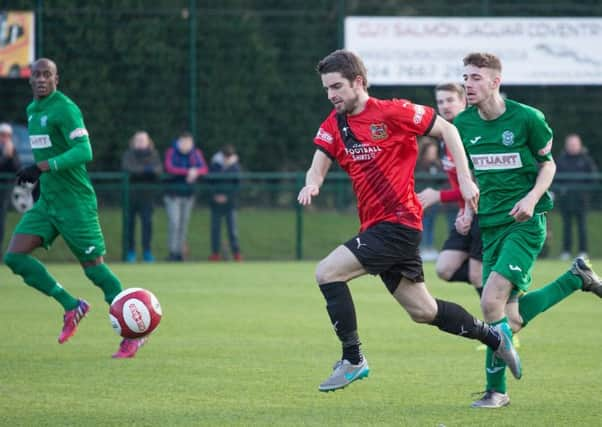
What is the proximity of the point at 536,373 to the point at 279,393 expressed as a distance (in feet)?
6.22

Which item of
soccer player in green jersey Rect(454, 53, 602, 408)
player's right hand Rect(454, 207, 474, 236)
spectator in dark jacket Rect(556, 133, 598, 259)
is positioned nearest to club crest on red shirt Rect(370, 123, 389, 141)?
soccer player in green jersey Rect(454, 53, 602, 408)

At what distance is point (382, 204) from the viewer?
6.61m

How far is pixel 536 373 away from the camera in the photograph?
25.7ft

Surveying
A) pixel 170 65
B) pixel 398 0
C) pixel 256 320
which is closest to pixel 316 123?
pixel 170 65

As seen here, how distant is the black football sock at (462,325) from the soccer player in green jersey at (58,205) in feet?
10.9

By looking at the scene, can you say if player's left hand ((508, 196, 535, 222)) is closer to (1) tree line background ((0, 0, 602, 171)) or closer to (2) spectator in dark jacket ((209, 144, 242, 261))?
(2) spectator in dark jacket ((209, 144, 242, 261))

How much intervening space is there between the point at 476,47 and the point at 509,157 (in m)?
15.3

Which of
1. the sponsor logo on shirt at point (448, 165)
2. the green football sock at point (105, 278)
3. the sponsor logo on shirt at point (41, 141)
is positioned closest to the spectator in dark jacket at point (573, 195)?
the sponsor logo on shirt at point (448, 165)

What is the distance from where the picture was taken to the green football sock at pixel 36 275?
9062 millimetres

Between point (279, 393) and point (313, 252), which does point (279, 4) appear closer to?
point (313, 252)

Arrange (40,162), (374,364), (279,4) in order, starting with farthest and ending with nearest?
(279,4) → (40,162) → (374,364)

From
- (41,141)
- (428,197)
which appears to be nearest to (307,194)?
(428,197)

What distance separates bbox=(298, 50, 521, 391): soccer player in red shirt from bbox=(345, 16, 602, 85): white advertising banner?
14940 millimetres

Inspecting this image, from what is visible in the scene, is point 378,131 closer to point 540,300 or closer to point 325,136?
point 325,136
